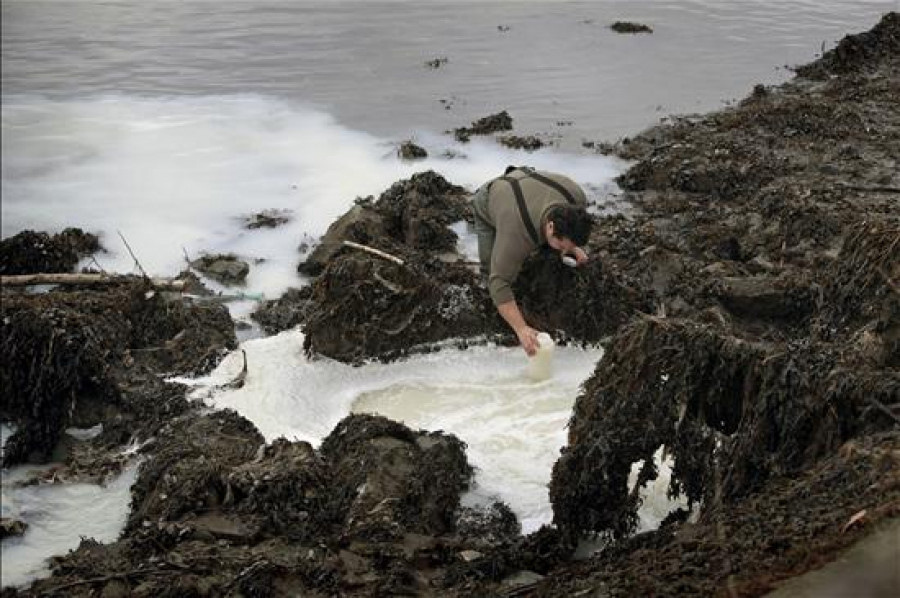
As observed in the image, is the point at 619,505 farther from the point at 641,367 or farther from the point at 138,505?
the point at 138,505

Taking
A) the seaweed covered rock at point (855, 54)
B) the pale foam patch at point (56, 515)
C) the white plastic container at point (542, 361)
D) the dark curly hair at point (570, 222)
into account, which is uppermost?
the seaweed covered rock at point (855, 54)

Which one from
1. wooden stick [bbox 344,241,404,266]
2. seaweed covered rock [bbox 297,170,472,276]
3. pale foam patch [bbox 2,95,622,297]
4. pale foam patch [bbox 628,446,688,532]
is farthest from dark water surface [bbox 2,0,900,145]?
pale foam patch [bbox 628,446,688,532]

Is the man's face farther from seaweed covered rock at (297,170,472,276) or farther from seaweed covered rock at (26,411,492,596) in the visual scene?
seaweed covered rock at (297,170,472,276)

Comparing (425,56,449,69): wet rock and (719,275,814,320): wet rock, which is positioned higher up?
(425,56,449,69): wet rock

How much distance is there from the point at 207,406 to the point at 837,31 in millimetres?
15020

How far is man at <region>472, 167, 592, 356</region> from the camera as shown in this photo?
22.1ft

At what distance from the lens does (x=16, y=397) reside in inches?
252

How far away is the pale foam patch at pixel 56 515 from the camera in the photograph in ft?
17.2

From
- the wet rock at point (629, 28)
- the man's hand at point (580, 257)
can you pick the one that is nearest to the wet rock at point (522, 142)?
the man's hand at point (580, 257)

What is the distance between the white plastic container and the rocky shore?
554 millimetres

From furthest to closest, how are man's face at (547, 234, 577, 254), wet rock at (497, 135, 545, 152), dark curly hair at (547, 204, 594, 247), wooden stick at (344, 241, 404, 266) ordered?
wet rock at (497, 135, 545, 152) < wooden stick at (344, 241, 404, 266) < man's face at (547, 234, 577, 254) < dark curly hair at (547, 204, 594, 247)

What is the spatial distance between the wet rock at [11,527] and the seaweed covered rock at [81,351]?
0.78 m

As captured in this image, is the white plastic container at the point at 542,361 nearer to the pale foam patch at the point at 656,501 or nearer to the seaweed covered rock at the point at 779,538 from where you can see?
the pale foam patch at the point at 656,501

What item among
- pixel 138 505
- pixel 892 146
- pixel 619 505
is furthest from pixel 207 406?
pixel 892 146
